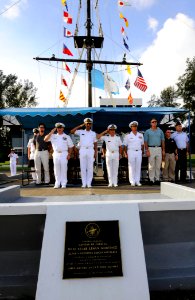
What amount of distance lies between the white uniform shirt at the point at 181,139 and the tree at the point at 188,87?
46134 mm

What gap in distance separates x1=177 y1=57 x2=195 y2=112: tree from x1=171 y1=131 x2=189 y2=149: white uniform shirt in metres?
46.1

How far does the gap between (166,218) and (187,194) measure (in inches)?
31.0

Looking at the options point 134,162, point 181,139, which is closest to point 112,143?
point 134,162

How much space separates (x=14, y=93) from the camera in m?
53.1

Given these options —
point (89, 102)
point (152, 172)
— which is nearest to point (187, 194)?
point (152, 172)

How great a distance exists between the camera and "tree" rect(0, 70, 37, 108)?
52.7 meters

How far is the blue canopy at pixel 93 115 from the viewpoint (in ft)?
31.7

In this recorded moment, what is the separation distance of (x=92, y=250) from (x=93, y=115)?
28.3 feet

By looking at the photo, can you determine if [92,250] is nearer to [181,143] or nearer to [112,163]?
[112,163]

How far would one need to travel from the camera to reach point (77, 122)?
11117 mm

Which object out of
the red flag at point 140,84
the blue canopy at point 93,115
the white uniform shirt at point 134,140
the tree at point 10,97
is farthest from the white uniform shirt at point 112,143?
the tree at point 10,97

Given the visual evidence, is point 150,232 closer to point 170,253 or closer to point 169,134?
point 170,253

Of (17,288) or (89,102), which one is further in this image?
(89,102)

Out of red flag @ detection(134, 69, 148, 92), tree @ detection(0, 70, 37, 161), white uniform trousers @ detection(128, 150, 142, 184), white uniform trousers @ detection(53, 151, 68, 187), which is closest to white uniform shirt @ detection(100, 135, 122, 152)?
white uniform trousers @ detection(128, 150, 142, 184)
